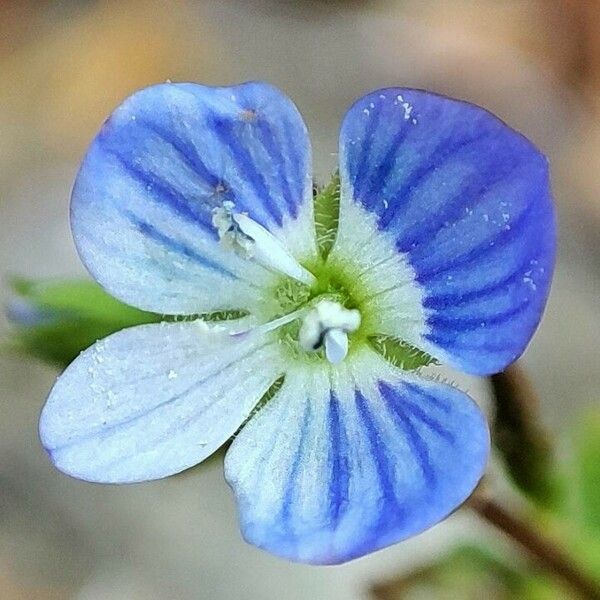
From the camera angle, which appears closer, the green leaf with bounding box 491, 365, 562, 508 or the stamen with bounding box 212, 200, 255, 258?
the stamen with bounding box 212, 200, 255, 258

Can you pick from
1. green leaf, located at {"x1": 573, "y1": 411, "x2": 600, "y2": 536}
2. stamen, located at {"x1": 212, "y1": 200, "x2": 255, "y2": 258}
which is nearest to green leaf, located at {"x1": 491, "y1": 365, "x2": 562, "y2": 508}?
green leaf, located at {"x1": 573, "y1": 411, "x2": 600, "y2": 536}

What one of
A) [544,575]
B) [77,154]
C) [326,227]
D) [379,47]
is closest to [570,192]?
[379,47]

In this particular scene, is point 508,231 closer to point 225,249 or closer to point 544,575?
point 225,249

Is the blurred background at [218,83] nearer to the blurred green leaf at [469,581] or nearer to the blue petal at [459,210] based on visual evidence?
the blurred green leaf at [469,581]

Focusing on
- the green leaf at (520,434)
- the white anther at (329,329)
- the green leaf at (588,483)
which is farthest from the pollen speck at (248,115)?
the green leaf at (588,483)

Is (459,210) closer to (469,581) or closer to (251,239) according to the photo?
(251,239)

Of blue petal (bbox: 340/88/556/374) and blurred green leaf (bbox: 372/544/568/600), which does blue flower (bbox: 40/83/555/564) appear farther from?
blurred green leaf (bbox: 372/544/568/600)
